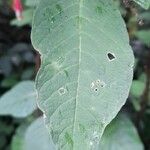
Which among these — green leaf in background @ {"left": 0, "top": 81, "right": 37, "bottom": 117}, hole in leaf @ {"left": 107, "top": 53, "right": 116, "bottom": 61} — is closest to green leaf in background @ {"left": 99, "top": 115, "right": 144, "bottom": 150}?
green leaf in background @ {"left": 0, "top": 81, "right": 37, "bottom": 117}

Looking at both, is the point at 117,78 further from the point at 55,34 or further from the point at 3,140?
the point at 3,140

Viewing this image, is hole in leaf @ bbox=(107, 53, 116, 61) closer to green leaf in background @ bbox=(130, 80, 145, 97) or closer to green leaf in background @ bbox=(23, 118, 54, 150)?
green leaf in background @ bbox=(23, 118, 54, 150)

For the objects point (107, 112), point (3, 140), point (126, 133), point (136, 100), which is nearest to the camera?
point (107, 112)

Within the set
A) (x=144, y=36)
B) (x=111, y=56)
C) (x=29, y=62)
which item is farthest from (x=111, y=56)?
(x=29, y=62)

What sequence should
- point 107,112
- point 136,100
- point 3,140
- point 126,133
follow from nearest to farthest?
point 107,112 < point 126,133 < point 136,100 < point 3,140

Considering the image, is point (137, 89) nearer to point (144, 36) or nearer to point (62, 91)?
point (144, 36)

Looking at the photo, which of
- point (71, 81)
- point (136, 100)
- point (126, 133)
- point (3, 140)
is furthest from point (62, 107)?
point (3, 140)

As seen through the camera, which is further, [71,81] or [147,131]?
[147,131]
